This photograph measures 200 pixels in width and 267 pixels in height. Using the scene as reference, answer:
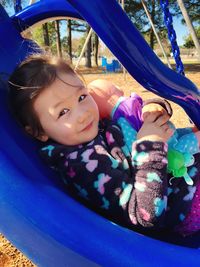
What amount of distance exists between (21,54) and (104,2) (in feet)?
1.78

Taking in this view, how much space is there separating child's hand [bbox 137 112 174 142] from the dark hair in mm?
246

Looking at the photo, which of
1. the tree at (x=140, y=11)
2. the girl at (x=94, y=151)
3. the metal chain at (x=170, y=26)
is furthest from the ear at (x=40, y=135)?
the tree at (x=140, y=11)

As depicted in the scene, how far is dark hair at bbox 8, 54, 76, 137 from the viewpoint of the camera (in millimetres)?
987

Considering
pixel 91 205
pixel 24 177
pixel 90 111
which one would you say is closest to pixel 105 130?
pixel 90 111

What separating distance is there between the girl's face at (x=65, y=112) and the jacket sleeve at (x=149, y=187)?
0.55ft

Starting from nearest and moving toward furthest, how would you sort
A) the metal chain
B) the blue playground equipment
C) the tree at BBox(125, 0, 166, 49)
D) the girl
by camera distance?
the blue playground equipment < the girl < the metal chain < the tree at BBox(125, 0, 166, 49)

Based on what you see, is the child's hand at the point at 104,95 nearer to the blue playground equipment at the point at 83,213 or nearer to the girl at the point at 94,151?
the girl at the point at 94,151

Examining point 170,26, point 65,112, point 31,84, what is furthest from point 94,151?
point 170,26

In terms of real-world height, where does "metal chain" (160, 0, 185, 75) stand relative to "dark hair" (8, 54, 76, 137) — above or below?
below

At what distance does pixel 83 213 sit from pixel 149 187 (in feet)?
0.53

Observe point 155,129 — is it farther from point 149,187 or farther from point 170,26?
point 170,26

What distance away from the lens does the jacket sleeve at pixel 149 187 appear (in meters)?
0.89

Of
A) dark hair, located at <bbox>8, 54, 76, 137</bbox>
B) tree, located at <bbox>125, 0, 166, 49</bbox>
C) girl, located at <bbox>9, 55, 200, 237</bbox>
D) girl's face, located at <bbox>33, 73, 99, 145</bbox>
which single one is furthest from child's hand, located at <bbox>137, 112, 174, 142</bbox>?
tree, located at <bbox>125, 0, 166, 49</bbox>

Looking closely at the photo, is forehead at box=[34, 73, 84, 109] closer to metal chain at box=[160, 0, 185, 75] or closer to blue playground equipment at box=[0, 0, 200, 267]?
blue playground equipment at box=[0, 0, 200, 267]
